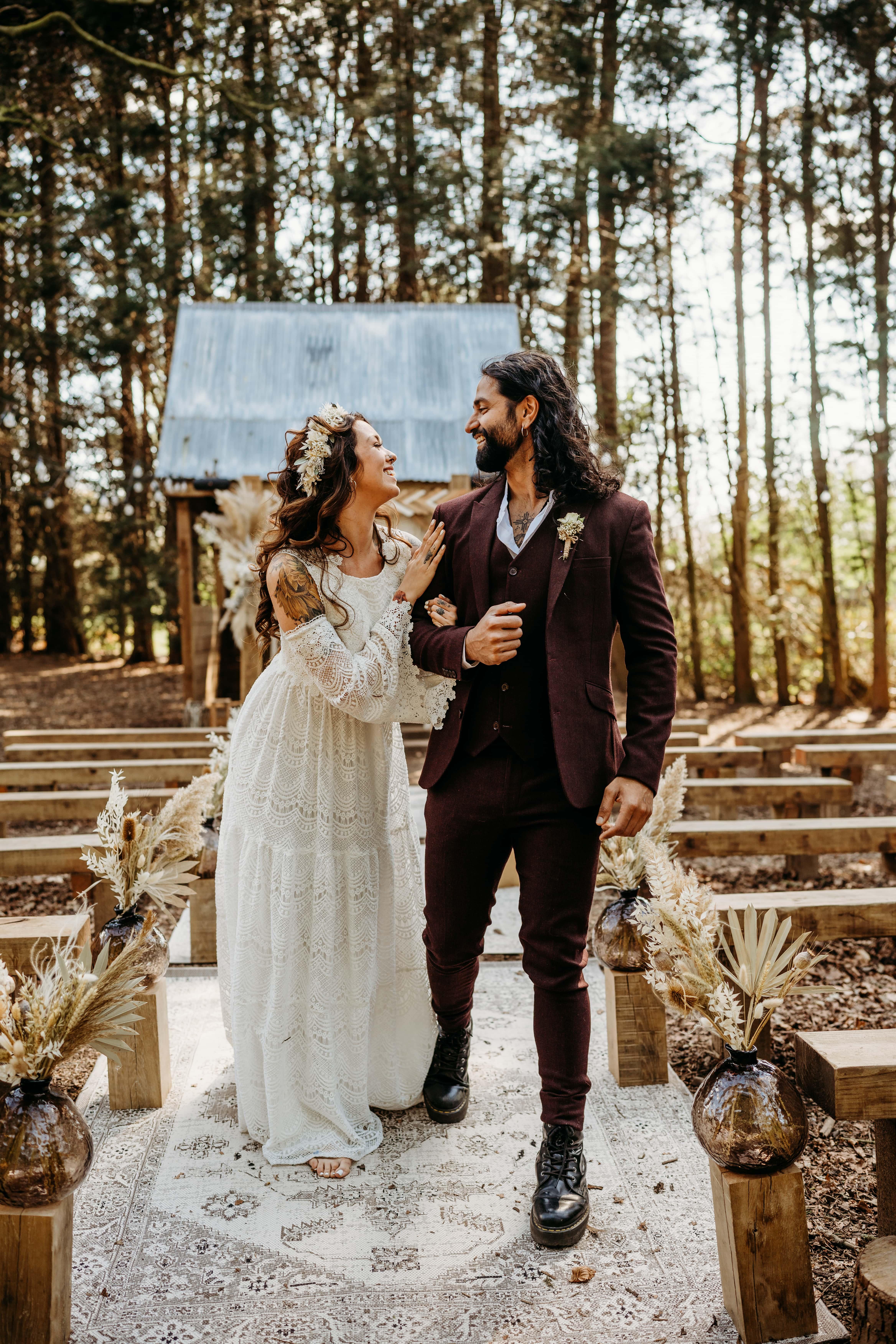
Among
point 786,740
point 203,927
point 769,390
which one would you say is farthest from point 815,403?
point 203,927

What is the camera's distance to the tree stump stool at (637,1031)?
11.0 feet

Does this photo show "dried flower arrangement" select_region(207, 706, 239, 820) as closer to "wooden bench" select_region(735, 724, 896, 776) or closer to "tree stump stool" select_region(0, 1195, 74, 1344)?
"tree stump stool" select_region(0, 1195, 74, 1344)

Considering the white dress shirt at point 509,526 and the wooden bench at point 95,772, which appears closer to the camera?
the white dress shirt at point 509,526

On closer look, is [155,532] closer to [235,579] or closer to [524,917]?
[235,579]

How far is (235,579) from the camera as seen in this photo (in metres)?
9.12

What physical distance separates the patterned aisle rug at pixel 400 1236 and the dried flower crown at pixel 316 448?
6.51 ft

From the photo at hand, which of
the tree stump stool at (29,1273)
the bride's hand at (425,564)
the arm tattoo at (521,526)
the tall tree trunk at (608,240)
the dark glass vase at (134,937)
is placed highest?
the tall tree trunk at (608,240)

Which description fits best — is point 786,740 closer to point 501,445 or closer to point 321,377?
point 501,445

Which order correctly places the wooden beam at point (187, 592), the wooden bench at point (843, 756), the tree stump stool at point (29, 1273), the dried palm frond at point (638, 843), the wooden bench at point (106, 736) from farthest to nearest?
the wooden beam at point (187, 592), the wooden bench at point (106, 736), the wooden bench at point (843, 756), the dried palm frond at point (638, 843), the tree stump stool at point (29, 1273)

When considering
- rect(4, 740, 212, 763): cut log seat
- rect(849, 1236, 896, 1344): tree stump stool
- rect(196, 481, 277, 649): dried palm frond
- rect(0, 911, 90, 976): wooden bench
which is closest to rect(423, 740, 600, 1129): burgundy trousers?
rect(849, 1236, 896, 1344): tree stump stool

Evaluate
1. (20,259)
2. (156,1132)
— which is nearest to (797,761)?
(156,1132)

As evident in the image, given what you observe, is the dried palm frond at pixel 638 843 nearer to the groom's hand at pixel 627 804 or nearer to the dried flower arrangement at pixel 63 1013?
the groom's hand at pixel 627 804

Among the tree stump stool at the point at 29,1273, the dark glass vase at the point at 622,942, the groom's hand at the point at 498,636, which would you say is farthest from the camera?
the dark glass vase at the point at 622,942

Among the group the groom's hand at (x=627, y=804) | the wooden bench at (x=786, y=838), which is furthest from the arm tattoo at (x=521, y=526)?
the wooden bench at (x=786, y=838)
